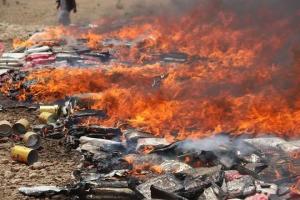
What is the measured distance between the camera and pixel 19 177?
725 cm

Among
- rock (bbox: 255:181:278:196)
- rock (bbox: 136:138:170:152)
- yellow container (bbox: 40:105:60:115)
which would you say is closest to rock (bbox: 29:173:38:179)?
rock (bbox: 136:138:170:152)

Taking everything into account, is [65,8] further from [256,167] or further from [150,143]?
[256,167]

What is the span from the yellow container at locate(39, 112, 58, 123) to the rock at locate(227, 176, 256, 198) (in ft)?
14.9

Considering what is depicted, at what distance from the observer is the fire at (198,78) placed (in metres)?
8.77

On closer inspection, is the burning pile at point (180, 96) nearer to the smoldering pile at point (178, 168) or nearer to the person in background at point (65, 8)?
the smoldering pile at point (178, 168)

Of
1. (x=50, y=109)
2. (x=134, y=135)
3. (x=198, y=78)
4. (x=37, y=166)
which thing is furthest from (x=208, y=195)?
(x=198, y=78)

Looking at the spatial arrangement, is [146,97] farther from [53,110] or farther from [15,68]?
[15,68]

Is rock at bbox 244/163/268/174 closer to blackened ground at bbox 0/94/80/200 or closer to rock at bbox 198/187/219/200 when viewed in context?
rock at bbox 198/187/219/200

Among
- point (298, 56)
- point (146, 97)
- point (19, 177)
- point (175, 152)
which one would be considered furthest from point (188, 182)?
point (298, 56)

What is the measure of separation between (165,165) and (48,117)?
340 cm

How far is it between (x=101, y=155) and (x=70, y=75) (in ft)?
16.0

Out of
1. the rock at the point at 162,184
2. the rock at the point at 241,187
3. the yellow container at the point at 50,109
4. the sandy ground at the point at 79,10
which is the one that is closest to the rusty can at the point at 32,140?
the yellow container at the point at 50,109

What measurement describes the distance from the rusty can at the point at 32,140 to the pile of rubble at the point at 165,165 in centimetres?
7

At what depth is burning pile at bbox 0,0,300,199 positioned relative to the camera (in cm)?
677
